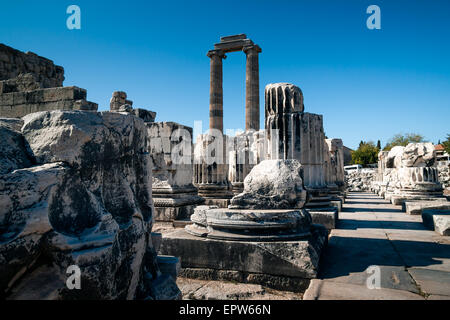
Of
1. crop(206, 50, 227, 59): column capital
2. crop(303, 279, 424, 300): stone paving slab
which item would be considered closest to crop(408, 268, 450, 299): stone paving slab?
crop(303, 279, 424, 300): stone paving slab

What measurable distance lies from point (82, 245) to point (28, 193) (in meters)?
0.30

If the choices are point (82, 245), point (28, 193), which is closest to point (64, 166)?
point (28, 193)

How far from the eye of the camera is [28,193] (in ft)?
3.92

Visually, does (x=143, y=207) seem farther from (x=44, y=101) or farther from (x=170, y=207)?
(x=44, y=101)

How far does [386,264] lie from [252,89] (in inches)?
680

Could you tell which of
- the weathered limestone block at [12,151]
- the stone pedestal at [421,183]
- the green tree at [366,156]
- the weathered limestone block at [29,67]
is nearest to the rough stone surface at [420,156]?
the stone pedestal at [421,183]

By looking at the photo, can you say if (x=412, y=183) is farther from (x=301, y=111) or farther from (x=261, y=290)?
(x=261, y=290)

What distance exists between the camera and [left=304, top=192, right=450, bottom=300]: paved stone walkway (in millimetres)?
2412

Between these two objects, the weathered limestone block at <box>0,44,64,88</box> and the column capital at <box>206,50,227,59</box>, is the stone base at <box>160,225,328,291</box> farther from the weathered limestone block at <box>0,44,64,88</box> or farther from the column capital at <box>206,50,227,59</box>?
the column capital at <box>206,50,227,59</box>

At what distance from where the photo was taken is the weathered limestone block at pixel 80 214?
3.74 ft

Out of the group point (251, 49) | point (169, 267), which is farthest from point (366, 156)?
point (169, 267)

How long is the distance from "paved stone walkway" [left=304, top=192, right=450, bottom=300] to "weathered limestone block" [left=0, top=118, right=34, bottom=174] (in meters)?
2.17

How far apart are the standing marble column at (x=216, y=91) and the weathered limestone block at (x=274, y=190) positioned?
15.8 meters

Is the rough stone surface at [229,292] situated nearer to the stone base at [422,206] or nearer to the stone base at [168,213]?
the stone base at [168,213]
